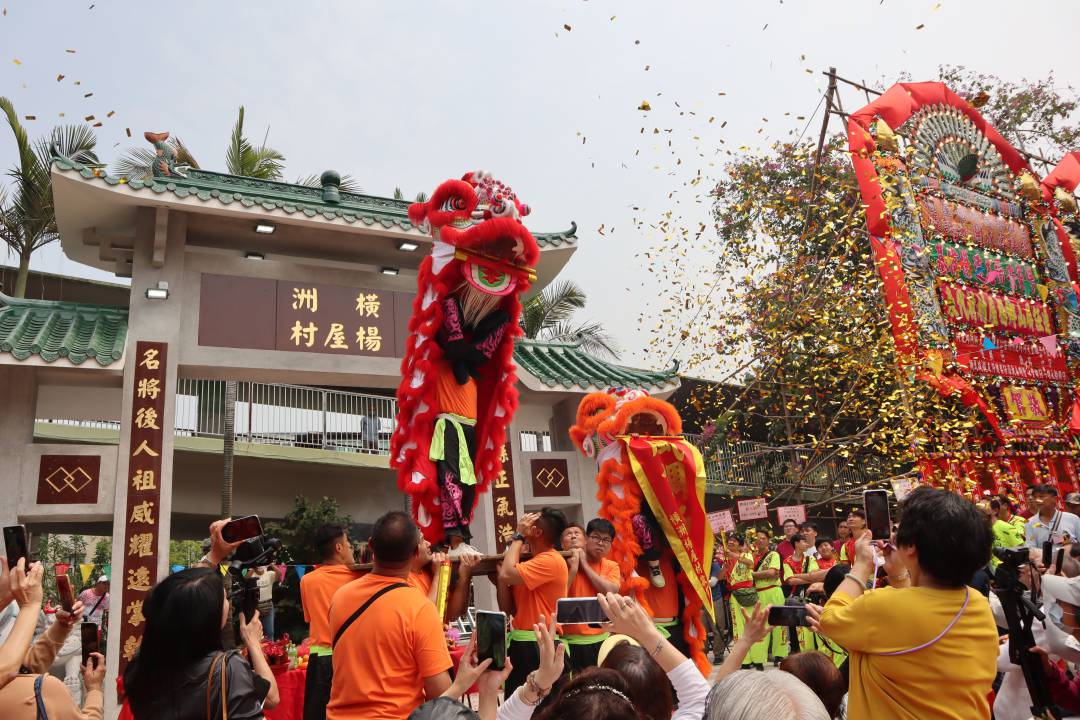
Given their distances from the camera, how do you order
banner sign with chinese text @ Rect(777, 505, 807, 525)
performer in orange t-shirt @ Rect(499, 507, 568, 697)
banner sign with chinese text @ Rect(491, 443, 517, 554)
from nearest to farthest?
performer in orange t-shirt @ Rect(499, 507, 568, 697)
banner sign with chinese text @ Rect(491, 443, 517, 554)
banner sign with chinese text @ Rect(777, 505, 807, 525)

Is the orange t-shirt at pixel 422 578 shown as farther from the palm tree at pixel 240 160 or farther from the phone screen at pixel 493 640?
the palm tree at pixel 240 160

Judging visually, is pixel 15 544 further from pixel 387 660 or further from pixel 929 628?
pixel 929 628

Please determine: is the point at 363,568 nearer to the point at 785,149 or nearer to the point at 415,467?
the point at 415,467

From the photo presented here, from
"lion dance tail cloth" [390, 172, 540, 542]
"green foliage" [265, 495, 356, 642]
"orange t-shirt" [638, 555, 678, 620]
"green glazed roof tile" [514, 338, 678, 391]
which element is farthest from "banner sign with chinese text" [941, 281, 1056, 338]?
"green foliage" [265, 495, 356, 642]

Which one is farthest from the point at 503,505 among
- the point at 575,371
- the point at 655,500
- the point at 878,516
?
the point at 878,516

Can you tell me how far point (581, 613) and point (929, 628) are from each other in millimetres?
909

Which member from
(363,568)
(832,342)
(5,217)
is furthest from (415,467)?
(5,217)

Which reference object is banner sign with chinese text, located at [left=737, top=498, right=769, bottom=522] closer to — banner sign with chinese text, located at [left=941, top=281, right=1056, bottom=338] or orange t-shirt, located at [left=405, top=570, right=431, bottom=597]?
banner sign with chinese text, located at [left=941, top=281, right=1056, bottom=338]

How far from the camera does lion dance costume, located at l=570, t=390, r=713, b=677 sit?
18.6ft

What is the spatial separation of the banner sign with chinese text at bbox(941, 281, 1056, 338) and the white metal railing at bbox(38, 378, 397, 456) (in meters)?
8.22

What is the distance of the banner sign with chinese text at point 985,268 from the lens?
12344 millimetres

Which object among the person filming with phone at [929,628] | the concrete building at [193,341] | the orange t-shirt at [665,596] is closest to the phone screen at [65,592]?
the person filming with phone at [929,628]

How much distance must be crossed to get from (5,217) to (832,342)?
516 inches

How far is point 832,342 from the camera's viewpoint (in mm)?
11625
